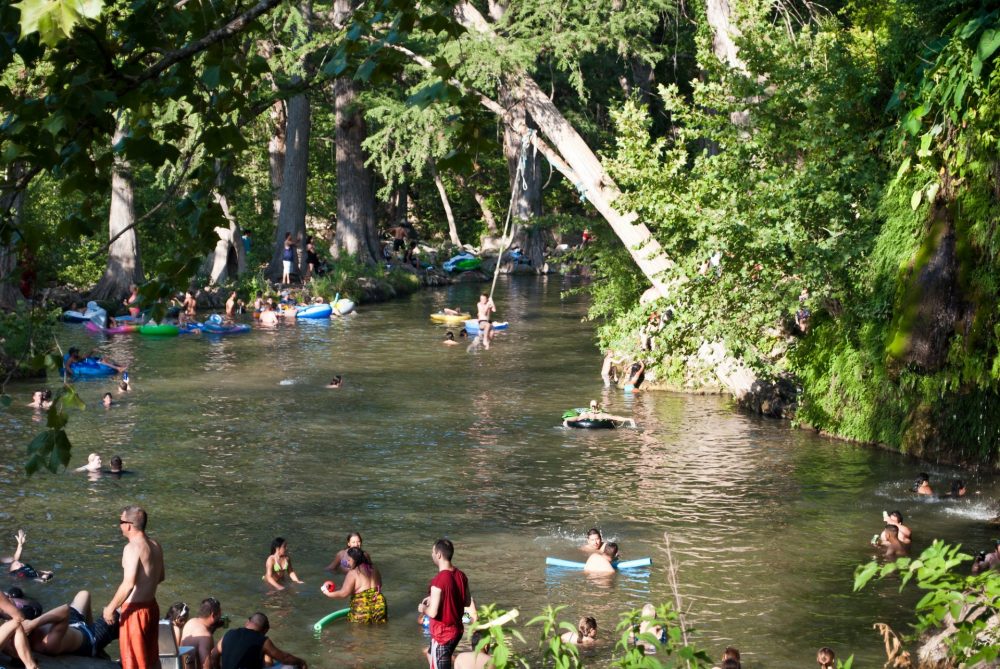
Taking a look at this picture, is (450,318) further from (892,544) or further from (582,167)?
(892,544)

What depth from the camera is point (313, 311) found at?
4150 cm

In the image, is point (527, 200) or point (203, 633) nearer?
point (203, 633)

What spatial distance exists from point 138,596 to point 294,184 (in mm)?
37716

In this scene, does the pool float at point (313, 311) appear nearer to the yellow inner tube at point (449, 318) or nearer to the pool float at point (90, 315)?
the yellow inner tube at point (449, 318)

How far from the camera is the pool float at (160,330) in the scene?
35.9m

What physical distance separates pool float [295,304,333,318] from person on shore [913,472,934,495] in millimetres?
25531

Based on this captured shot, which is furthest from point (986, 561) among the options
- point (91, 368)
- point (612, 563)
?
Answer: point (91, 368)

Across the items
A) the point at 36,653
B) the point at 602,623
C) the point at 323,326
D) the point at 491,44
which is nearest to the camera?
the point at 36,653

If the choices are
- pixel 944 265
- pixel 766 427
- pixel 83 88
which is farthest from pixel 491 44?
pixel 83 88

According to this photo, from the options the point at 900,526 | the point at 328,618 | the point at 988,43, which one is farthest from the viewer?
the point at 900,526

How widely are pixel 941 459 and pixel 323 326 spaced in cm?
2243

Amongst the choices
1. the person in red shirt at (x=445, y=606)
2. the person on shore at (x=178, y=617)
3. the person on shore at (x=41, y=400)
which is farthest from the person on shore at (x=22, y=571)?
the person on shore at (x=41, y=400)

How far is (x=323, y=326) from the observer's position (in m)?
39.3

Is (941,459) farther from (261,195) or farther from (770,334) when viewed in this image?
(261,195)
